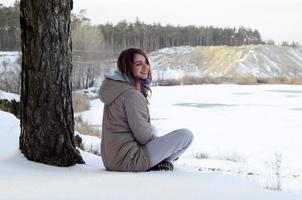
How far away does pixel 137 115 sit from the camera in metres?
3.45

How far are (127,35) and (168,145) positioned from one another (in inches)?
2542

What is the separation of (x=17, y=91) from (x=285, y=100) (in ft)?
45.6

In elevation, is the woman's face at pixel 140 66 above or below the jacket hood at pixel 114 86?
above

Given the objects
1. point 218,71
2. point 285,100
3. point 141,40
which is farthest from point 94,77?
point 218,71

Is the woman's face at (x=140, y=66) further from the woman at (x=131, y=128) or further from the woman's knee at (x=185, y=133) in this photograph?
the woman's knee at (x=185, y=133)

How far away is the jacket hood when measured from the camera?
11.5 ft

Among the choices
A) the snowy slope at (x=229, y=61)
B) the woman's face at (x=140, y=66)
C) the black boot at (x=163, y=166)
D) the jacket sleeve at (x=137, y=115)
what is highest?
the woman's face at (x=140, y=66)

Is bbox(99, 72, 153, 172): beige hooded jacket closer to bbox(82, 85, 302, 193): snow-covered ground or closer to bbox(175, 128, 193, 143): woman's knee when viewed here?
bbox(175, 128, 193, 143): woman's knee

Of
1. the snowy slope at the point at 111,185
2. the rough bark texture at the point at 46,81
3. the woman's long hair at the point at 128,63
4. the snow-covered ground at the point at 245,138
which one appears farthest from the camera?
the snow-covered ground at the point at 245,138

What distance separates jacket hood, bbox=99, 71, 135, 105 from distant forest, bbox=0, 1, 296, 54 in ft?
64.2

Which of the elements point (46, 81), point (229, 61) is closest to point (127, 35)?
point (229, 61)

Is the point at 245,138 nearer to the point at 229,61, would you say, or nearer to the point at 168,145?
the point at 168,145

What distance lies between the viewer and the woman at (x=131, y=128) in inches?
136

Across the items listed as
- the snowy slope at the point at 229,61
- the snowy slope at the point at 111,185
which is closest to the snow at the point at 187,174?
the snowy slope at the point at 111,185
